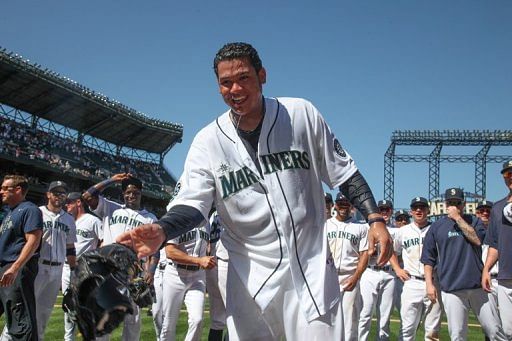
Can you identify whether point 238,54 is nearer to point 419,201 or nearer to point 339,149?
point 339,149

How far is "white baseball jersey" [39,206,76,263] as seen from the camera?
26.1 feet

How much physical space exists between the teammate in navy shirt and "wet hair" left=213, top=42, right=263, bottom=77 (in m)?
4.61

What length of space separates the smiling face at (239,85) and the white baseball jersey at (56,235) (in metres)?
6.01

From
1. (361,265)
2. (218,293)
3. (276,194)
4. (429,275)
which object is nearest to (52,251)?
(218,293)

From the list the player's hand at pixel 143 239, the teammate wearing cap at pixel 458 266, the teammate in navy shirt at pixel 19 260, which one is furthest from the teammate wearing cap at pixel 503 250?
the teammate in navy shirt at pixel 19 260

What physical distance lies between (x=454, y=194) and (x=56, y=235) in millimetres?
5886

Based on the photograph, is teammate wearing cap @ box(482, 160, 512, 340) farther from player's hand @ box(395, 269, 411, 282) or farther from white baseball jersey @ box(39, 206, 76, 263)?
white baseball jersey @ box(39, 206, 76, 263)

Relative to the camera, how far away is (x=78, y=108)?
39938mm

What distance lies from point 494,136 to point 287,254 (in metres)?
49.9

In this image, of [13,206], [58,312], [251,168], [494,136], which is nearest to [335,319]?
[251,168]

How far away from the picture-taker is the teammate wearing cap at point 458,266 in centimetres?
694

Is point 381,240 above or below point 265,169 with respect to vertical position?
below

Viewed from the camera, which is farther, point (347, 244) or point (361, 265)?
point (347, 244)

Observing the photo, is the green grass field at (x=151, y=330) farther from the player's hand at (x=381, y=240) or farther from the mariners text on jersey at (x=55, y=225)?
the player's hand at (x=381, y=240)
